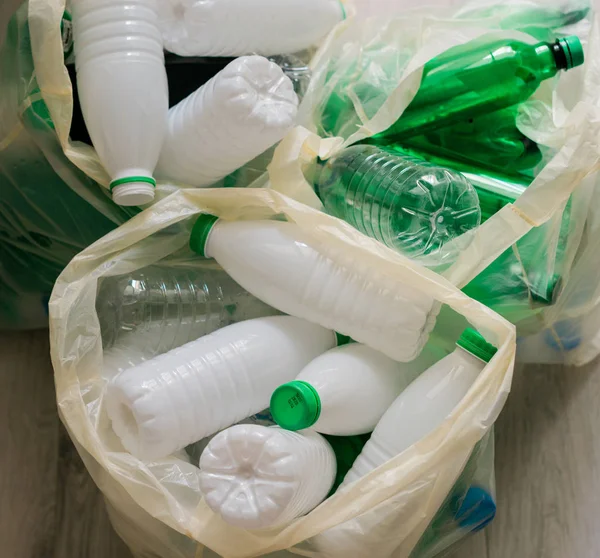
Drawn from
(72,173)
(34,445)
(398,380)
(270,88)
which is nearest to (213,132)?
(270,88)

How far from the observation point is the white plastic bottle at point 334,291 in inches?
24.3

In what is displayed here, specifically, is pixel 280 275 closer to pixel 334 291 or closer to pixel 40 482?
pixel 334 291

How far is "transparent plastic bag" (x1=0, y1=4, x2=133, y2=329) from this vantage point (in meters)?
0.68

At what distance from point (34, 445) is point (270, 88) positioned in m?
0.57

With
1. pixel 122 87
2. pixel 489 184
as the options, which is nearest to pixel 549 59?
pixel 489 184

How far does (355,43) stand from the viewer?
2.60 feet

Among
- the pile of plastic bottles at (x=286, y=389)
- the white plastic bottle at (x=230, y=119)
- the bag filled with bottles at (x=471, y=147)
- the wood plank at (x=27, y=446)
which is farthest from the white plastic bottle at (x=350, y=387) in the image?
the wood plank at (x=27, y=446)

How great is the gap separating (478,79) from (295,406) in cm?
40

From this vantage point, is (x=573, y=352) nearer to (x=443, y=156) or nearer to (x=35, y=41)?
(x=443, y=156)

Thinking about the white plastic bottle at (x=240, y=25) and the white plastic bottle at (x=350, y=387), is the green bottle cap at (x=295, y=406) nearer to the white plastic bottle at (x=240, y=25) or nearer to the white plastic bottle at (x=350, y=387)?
the white plastic bottle at (x=350, y=387)

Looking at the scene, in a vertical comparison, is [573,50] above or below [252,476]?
above

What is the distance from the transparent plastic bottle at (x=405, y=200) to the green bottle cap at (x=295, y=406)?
0.63 feet

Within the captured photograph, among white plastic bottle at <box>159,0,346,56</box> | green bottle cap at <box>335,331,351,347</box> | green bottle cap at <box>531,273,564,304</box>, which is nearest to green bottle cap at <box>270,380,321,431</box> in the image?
green bottle cap at <box>335,331,351,347</box>

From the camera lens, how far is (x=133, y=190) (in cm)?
63
